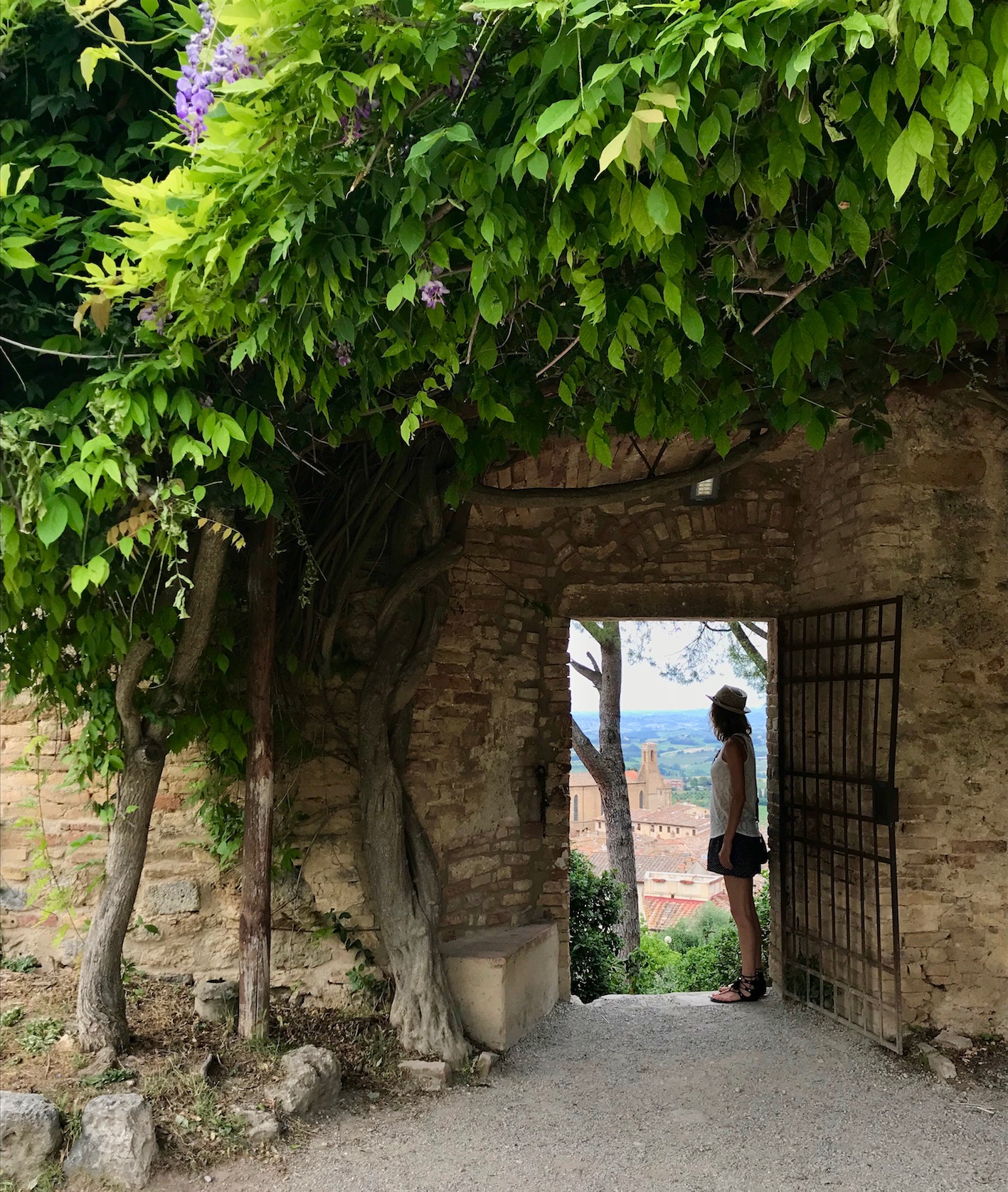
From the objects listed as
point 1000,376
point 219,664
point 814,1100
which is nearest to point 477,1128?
point 814,1100

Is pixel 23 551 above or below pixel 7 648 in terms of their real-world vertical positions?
above

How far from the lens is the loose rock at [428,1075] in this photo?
13.0 ft

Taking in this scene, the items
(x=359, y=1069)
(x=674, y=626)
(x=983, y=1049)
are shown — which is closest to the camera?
(x=359, y=1069)

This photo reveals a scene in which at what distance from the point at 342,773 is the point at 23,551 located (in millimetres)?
2324

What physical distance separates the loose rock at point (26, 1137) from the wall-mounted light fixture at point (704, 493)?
4.14 m

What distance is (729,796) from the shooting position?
5.55 meters

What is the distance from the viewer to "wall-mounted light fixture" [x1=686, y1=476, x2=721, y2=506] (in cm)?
549

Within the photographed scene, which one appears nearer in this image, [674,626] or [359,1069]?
[359,1069]

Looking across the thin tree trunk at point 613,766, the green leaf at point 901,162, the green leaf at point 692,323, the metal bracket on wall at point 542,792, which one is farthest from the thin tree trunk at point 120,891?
the thin tree trunk at point 613,766

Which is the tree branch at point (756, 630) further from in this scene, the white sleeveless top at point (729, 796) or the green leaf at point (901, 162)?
the green leaf at point (901, 162)

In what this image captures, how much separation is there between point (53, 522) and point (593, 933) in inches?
232

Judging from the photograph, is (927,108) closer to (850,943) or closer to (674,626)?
(850,943)

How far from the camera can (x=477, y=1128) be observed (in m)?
3.69

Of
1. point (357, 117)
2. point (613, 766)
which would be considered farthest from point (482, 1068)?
point (613, 766)
